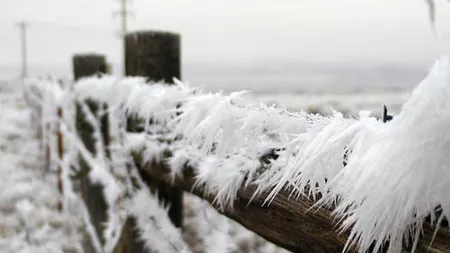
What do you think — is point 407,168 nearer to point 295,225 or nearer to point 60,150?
point 295,225

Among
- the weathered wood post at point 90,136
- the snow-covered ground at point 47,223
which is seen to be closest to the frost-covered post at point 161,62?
the snow-covered ground at point 47,223

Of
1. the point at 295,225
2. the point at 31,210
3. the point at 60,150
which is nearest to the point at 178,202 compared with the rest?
the point at 295,225

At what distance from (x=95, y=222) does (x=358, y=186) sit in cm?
289

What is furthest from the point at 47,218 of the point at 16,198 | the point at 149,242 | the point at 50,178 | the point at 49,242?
the point at 149,242

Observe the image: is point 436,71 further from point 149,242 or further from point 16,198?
point 16,198

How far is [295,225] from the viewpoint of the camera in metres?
1.00

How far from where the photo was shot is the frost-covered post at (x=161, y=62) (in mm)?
2082

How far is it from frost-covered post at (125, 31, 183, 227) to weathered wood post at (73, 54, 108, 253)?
1106mm

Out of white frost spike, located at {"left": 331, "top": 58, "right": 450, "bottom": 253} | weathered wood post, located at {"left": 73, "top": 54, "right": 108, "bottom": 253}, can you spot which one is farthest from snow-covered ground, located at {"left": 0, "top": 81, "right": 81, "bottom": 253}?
white frost spike, located at {"left": 331, "top": 58, "right": 450, "bottom": 253}

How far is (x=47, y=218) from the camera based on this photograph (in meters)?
4.27

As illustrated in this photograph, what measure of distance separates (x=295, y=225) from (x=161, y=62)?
50.8 inches

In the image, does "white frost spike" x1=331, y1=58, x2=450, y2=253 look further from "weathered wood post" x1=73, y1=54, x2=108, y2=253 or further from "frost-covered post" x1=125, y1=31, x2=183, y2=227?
"weathered wood post" x1=73, y1=54, x2=108, y2=253

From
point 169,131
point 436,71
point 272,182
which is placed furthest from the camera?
point 169,131

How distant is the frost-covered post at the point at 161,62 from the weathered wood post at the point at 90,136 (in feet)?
3.63
